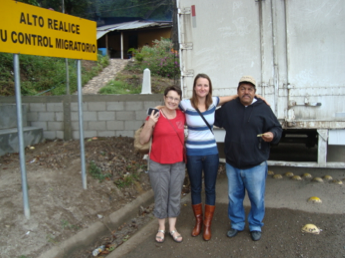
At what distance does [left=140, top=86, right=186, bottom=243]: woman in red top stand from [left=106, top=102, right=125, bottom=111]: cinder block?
10.6 ft

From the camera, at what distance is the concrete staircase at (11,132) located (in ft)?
18.2

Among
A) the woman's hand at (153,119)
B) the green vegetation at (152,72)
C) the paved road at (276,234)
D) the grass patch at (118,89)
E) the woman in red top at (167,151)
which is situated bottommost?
the paved road at (276,234)

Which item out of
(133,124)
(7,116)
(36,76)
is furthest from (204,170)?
(36,76)

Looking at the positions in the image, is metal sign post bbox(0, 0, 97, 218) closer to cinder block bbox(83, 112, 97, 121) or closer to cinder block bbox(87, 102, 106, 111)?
cinder block bbox(87, 102, 106, 111)

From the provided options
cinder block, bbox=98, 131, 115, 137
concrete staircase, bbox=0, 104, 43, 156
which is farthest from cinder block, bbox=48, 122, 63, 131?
cinder block, bbox=98, 131, 115, 137

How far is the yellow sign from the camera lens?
3441mm

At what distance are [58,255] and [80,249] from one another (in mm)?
314

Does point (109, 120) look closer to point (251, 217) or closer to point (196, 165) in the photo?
point (196, 165)

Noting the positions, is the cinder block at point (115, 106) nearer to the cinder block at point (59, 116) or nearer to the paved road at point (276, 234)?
the cinder block at point (59, 116)

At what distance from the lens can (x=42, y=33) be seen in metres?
3.84

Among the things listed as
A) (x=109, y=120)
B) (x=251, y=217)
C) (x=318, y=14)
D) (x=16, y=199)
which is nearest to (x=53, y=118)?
(x=109, y=120)

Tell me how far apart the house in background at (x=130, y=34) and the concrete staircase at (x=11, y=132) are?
45.5 ft

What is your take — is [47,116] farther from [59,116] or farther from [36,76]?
[36,76]

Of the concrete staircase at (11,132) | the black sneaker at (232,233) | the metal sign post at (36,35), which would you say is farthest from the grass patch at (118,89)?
the black sneaker at (232,233)
